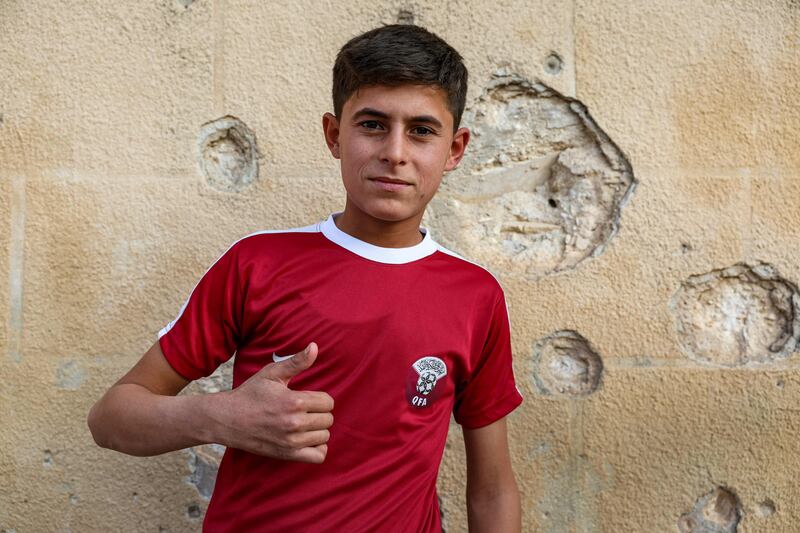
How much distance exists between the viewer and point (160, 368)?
1186mm

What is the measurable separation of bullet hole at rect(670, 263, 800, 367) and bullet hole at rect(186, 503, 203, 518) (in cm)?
A: 128

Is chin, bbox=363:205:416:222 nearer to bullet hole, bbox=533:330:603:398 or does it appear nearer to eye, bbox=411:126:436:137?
eye, bbox=411:126:436:137

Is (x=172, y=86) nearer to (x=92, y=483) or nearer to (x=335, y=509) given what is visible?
(x=92, y=483)

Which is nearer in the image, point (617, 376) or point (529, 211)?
point (617, 376)

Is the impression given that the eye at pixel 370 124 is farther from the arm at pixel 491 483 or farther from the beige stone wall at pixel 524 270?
the arm at pixel 491 483

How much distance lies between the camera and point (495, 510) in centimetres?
139

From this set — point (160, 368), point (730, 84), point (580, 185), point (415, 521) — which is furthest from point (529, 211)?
point (160, 368)

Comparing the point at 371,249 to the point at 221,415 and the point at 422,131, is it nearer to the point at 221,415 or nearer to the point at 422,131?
the point at 422,131

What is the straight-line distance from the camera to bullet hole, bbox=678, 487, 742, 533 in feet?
5.47

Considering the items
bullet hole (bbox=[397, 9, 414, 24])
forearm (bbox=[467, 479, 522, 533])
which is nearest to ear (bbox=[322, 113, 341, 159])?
bullet hole (bbox=[397, 9, 414, 24])

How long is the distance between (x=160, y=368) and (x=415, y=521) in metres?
0.54

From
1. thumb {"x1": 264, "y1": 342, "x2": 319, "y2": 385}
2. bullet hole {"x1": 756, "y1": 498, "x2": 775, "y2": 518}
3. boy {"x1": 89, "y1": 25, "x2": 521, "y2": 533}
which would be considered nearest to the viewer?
thumb {"x1": 264, "y1": 342, "x2": 319, "y2": 385}

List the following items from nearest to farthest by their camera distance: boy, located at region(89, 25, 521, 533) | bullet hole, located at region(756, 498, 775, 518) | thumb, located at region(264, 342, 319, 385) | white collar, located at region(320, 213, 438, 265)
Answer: thumb, located at region(264, 342, 319, 385) → boy, located at region(89, 25, 521, 533) → white collar, located at region(320, 213, 438, 265) → bullet hole, located at region(756, 498, 775, 518)

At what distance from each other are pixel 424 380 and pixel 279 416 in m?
0.30
